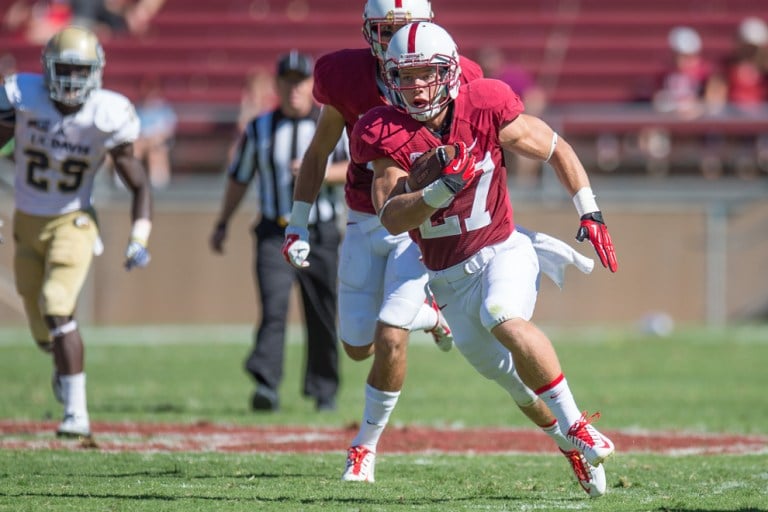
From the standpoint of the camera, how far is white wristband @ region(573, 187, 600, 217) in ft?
15.3

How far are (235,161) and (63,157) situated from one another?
5.54 feet

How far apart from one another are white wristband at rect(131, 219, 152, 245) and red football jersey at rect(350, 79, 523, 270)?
6.03 feet

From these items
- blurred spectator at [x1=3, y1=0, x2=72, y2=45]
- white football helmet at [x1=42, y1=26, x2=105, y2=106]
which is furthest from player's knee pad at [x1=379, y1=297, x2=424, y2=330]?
blurred spectator at [x1=3, y1=0, x2=72, y2=45]

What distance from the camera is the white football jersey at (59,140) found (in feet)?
20.3

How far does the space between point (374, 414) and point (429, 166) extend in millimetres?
1140

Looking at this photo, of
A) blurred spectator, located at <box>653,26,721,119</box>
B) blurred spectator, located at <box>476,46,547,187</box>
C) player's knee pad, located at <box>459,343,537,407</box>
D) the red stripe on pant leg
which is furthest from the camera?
blurred spectator, located at <box>653,26,721,119</box>

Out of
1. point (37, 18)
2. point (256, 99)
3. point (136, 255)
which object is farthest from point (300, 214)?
point (37, 18)

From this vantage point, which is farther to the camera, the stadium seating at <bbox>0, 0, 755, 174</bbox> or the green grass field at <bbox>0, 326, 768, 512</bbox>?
the stadium seating at <bbox>0, 0, 755, 174</bbox>

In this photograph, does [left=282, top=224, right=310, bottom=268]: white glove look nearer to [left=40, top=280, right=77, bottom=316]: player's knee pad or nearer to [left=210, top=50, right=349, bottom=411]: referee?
[left=40, top=280, right=77, bottom=316]: player's knee pad

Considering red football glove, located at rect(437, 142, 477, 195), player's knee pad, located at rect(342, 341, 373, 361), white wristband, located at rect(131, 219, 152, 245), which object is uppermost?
red football glove, located at rect(437, 142, 477, 195)

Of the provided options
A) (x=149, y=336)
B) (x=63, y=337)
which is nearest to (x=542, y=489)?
(x=63, y=337)

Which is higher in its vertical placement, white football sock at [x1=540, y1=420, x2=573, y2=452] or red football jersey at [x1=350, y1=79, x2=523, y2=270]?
red football jersey at [x1=350, y1=79, x2=523, y2=270]

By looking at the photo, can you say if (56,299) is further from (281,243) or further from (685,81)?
(685,81)

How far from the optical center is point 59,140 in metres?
6.20
